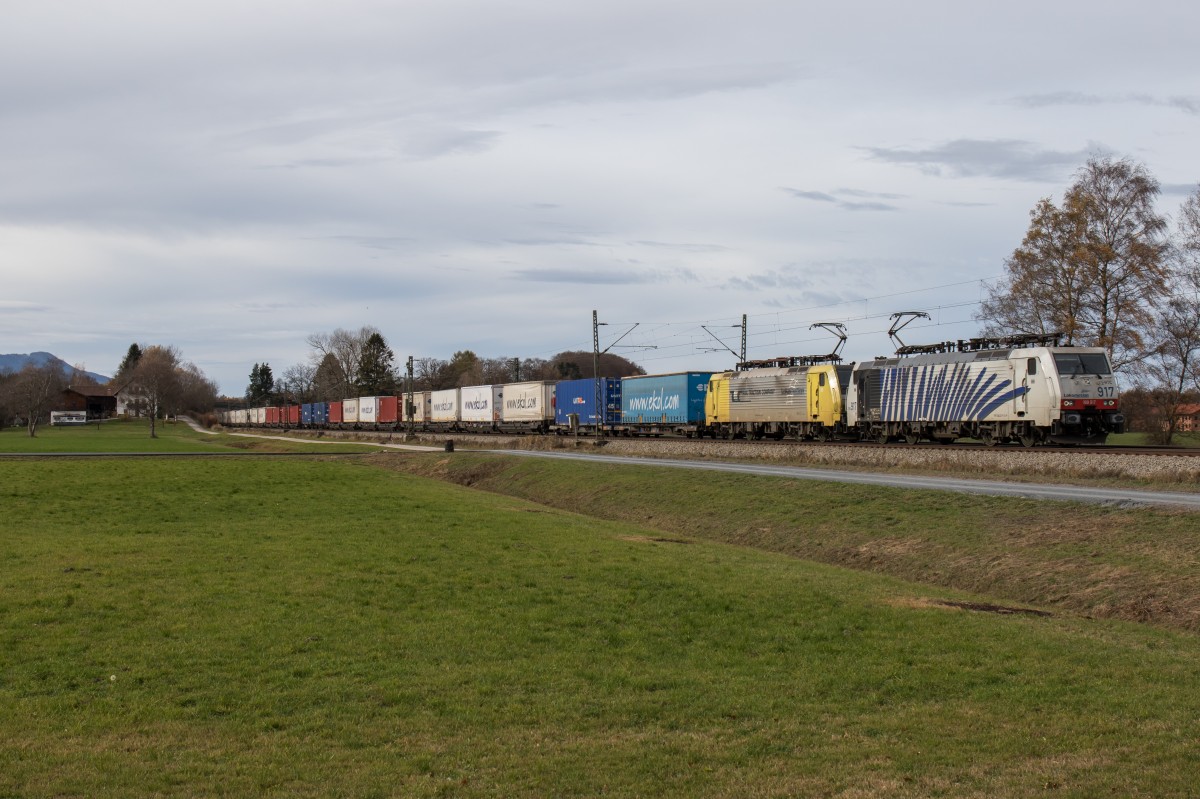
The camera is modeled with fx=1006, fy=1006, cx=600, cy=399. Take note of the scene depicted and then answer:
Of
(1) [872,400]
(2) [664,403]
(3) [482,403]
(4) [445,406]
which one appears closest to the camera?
(1) [872,400]

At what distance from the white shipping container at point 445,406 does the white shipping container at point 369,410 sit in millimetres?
12381

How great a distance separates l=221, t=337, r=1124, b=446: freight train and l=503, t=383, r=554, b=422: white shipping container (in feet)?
0.31

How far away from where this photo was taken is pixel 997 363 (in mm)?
35844

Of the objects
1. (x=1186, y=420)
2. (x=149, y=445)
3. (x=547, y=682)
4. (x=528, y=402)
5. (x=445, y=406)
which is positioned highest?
(x=528, y=402)

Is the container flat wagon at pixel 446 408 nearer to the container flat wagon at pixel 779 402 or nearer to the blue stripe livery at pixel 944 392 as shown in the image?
the container flat wagon at pixel 779 402

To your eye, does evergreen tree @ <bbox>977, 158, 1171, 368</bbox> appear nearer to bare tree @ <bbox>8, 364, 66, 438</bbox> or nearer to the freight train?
the freight train

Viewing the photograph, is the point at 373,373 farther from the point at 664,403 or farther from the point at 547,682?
the point at 547,682

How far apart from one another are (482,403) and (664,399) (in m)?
26.1

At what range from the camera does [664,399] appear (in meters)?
59.2

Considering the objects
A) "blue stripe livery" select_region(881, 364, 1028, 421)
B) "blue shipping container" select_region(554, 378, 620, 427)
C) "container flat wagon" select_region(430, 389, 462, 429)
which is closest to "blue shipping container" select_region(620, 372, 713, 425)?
"blue shipping container" select_region(554, 378, 620, 427)

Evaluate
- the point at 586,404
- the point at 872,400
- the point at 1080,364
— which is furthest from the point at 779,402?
the point at 586,404

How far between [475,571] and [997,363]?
25662 millimetres

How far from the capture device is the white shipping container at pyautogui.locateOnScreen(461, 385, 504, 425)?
78.8 meters

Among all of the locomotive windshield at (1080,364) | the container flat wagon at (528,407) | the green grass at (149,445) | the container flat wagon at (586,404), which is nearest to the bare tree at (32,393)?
the green grass at (149,445)
